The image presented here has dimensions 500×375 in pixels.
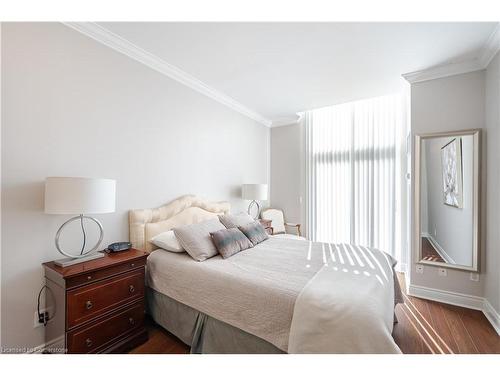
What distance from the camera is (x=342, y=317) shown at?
1.17 meters

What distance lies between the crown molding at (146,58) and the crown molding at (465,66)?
8.25ft

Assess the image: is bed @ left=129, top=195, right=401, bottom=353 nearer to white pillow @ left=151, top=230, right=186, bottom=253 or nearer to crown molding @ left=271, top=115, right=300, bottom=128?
white pillow @ left=151, top=230, right=186, bottom=253

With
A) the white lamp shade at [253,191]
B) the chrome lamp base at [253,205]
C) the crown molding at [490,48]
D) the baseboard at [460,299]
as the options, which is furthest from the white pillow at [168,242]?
the crown molding at [490,48]

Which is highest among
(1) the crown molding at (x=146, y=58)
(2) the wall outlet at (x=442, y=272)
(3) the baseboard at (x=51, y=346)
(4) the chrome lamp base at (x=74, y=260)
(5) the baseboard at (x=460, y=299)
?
(1) the crown molding at (x=146, y=58)

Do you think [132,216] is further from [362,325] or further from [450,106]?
[450,106]

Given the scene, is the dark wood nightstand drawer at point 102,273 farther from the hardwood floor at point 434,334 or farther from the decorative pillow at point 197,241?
the hardwood floor at point 434,334

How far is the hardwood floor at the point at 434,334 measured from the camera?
1.75 m

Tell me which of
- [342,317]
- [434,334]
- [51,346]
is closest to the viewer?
[342,317]

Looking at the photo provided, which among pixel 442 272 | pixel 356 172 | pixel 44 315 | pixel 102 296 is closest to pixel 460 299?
pixel 442 272

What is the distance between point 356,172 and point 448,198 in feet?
4.58

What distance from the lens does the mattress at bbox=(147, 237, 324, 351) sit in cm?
137

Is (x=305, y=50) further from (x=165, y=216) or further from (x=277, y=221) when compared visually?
(x=277, y=221)

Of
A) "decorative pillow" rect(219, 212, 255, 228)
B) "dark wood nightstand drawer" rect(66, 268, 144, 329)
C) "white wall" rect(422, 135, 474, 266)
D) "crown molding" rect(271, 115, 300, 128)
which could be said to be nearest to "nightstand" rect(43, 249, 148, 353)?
"dark wood nightstand drawer" rect(66, 268, 144, 329)
